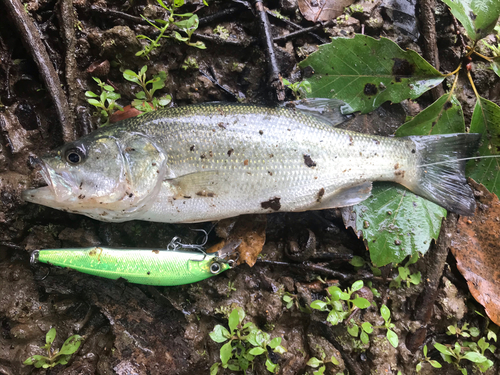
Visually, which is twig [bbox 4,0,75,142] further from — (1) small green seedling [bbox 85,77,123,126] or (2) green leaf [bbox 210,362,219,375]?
(2) green leaf [bbox 210,362,219,375]

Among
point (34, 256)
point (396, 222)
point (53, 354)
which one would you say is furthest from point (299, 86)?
point (53, 354)

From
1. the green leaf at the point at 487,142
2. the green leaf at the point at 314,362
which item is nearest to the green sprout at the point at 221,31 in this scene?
the green leaf at the point at 487,142

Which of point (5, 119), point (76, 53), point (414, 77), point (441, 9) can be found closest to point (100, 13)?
point (76, 53)

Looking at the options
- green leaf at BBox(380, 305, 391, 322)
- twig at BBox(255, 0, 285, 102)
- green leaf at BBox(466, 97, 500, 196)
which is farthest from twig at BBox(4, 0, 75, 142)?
green leaf at BBox(466, 97, 500, 196)

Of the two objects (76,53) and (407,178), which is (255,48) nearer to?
(76,53)

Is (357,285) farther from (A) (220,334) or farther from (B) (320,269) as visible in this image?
(A) (220,334)
